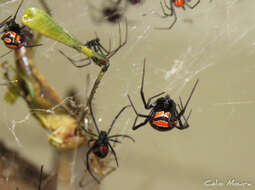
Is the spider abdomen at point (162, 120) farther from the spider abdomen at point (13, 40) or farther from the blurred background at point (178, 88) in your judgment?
the spider abdomen at point (13, 40)

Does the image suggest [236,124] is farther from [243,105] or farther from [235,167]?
[235,167]

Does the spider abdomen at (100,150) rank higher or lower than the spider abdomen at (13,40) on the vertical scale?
lower

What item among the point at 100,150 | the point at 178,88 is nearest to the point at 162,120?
the point at 100,150

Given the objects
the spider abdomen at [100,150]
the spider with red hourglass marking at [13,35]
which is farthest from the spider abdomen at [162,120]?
the spider with red hourglass marking at [13,35]

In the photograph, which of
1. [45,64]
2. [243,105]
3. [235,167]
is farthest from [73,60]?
[235,167]

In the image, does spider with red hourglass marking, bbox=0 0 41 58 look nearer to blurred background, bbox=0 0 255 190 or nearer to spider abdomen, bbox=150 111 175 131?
blurred background, bbox=0 0 255 190

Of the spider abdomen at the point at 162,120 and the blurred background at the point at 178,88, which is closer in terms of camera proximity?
the spider abdomen at the point at 162,120

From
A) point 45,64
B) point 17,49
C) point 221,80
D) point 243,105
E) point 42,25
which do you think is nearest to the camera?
point 42,25

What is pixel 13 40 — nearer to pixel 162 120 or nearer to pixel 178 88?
pixel 162 120

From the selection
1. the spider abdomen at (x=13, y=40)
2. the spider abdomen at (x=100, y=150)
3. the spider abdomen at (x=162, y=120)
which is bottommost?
the spider abdomen at (x=100, y=150)
